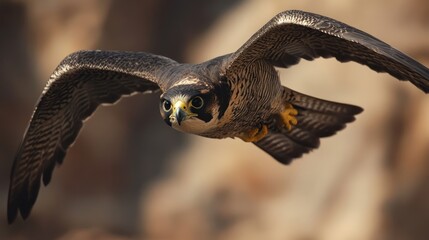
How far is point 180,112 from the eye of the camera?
545 cm

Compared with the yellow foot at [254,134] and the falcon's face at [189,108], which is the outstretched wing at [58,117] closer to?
the yellow foot at [254,134]

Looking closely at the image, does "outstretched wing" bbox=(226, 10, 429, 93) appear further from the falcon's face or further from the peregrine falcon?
the falcon's face

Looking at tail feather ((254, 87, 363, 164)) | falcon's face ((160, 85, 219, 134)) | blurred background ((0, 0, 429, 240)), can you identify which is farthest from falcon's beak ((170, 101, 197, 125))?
blurred background ((0, 0, 429, 240))

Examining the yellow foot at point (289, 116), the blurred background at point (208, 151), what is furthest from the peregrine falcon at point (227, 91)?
the blurred background at point (208, 151)

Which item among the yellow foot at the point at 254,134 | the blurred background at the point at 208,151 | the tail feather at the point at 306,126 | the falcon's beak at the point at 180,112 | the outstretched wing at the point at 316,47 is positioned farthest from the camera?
the blurred background at the point at 208,151

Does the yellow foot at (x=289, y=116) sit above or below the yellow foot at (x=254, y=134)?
above

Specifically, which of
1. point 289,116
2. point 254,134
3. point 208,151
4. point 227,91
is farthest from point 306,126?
point 208,151

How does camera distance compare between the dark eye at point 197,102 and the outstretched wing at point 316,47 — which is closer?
the outstretched wing at point 316,47

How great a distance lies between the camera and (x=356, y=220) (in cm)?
1043

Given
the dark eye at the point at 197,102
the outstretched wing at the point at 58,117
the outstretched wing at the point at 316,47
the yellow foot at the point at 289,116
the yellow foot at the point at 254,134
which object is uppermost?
the outstretched wing at the point at 316,47

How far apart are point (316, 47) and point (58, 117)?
1.91m

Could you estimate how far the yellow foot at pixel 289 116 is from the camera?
6586 millimetres

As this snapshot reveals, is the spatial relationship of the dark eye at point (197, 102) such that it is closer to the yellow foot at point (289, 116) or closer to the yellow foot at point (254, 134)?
the yellow foot at point (254, 134)

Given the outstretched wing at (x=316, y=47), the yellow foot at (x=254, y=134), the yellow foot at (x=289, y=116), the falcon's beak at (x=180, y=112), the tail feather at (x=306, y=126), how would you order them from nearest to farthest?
the outstretched wing at (x=316, y=47) → the falcon's beak at (x=180, y=112) → the yellow foot at (x=254, y=134) → the yellow foot at (x=289, y=116) → the tail feather at (x=306, y=126)
